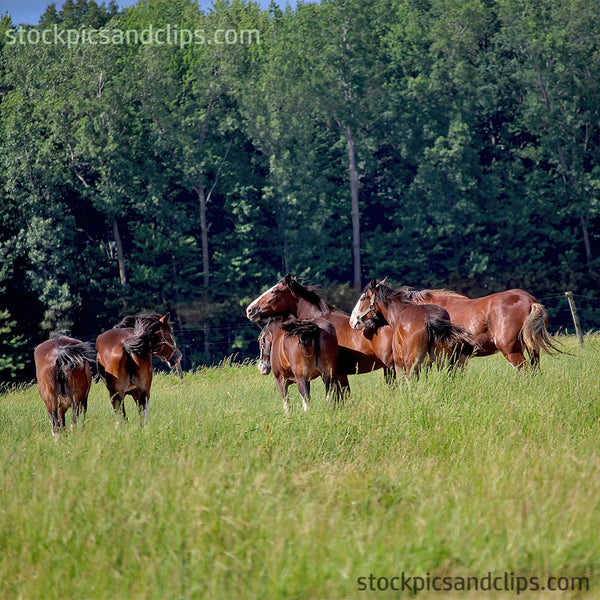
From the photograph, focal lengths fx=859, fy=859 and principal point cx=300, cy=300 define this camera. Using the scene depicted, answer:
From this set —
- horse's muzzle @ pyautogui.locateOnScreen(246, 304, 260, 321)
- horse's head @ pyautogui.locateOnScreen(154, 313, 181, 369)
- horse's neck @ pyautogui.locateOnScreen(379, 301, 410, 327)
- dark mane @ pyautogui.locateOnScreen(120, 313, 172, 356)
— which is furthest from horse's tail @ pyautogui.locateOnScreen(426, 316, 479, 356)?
dark mane @ pyautogui.locateOnScreen(120, 313, 172, 356)

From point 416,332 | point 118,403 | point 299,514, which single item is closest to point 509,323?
point 416,332

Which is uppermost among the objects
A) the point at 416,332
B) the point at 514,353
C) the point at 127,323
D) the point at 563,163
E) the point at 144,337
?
the point at 563,163

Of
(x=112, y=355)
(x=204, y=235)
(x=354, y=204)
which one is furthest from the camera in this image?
(x=354, y=204)

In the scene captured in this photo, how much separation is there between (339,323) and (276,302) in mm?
922

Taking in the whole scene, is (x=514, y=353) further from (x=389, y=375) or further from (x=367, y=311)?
(x=367, y=311)

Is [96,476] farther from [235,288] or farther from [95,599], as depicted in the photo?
[235,288]

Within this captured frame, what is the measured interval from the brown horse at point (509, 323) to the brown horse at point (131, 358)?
3.99 metres

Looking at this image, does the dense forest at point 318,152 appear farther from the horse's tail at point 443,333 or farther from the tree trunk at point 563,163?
the horse's tail at point 443,333

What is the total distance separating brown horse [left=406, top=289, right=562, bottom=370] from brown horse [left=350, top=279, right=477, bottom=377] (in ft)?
4.53

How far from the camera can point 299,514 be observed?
5488 mm

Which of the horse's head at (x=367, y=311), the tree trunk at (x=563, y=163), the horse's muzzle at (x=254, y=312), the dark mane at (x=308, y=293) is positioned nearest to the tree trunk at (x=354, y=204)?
the tree trunk at (x=563, y=163)

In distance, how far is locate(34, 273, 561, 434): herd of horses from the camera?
34.6 feet

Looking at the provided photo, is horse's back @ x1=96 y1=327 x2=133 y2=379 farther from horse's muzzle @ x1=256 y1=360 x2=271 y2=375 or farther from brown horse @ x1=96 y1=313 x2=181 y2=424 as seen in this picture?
horse's muzzle @ x1=256 y1=360 x2=271 y2=375

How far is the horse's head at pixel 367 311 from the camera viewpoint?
11.5 meters
